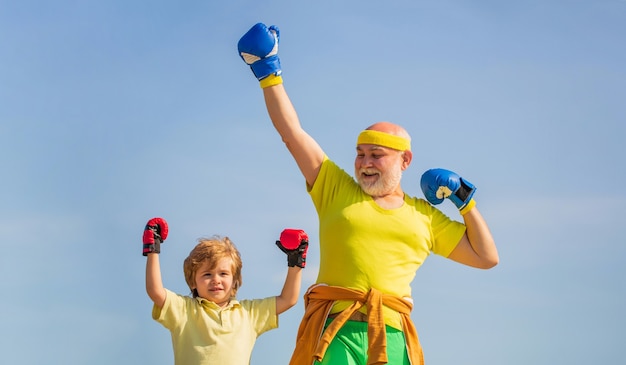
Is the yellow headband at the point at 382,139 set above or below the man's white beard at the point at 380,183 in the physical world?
above

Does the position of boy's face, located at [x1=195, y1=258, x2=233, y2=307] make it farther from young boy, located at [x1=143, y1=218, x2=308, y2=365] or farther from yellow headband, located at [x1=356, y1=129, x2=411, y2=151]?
yellow headband, located at [x1=356, y1=129, x2=411, y2=151]

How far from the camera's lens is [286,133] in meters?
5.21

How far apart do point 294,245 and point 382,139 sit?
103 cm

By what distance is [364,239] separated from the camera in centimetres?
504

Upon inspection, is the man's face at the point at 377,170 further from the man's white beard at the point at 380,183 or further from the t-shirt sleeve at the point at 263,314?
the t-shirt sleeve at the point at 263,314

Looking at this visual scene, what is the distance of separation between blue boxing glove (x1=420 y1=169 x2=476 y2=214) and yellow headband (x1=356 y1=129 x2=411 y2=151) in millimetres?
325

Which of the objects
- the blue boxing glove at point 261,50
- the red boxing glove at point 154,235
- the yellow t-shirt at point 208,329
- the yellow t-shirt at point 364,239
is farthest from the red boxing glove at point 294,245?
the blue boxing glove at point 261,50

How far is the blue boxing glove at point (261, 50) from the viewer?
5.27 meters

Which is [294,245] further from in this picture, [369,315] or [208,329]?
[369,315]

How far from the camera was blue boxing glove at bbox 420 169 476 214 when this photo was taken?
5.44 metres

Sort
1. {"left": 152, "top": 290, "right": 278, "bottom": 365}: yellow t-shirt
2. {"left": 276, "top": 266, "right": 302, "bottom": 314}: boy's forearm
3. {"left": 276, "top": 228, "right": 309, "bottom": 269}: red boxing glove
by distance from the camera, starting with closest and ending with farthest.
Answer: {"left": 152, "top": 290, "right": 278, "bottom": 365}: yellow t-shirt, {"left": 276, "top": 228, "right": 309, "bottom": 269}: red boxing glove, {"left": 276, "top": 266, "right": 302, "bottom": 314}: boy's forearm

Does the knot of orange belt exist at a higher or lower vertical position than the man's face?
lower

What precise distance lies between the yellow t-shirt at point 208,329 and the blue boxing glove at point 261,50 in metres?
1.61

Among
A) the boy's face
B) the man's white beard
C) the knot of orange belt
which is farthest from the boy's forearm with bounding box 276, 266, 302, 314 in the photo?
the man's white beard
